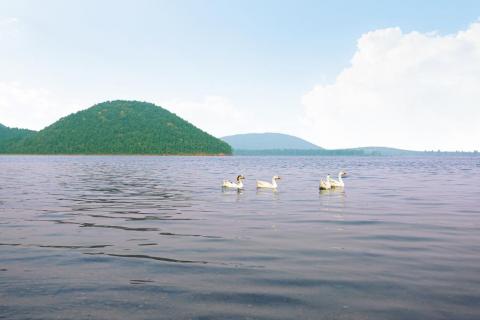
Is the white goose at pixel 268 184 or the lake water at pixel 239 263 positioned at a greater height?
the white goose at pixel 268 184

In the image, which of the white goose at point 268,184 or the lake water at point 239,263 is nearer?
the lake water at point 239,263

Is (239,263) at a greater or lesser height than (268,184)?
lesser

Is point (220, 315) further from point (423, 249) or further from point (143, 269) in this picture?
point (423, 249)

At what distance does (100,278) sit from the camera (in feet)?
33.9

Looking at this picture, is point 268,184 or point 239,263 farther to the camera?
point 268,184

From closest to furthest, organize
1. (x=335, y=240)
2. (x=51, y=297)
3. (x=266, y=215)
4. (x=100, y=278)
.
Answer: (x=51, y=297)
(x=100, y=278)
(x=335, y=240)
(x=266, y=215)

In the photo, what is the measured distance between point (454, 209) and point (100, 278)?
1976 cm

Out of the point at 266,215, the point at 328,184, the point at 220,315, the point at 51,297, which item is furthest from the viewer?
the point at 328,184

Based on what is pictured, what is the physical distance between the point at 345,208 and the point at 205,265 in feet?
47.2

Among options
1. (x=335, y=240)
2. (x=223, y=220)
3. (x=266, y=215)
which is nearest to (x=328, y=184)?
(x=266, y=215)

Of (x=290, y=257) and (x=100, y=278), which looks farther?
(x=290, y=257)

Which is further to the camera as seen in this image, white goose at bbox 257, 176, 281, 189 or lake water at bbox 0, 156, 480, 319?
white goose at bbox 257, 176, 281, 189

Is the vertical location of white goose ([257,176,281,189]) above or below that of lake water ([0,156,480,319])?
above

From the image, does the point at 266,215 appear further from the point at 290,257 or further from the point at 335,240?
the point at 290,257
